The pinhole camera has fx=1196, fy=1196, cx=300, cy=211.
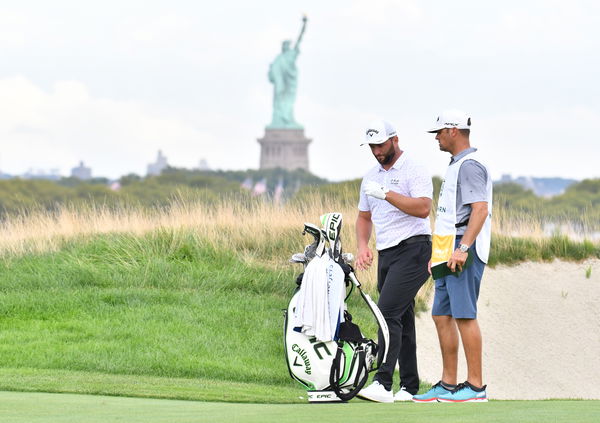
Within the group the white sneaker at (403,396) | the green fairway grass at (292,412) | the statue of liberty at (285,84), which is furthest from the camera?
the statue of liberty at (285,84)

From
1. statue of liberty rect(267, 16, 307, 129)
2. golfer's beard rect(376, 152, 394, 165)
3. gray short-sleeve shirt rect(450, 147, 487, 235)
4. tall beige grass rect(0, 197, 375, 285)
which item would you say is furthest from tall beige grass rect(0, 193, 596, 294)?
statue of liberty rect(267, 16, 307, 129)

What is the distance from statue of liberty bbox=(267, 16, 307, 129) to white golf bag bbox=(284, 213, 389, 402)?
335 feet

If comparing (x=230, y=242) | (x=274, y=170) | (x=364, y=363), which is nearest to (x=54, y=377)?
(x=364, y=363)

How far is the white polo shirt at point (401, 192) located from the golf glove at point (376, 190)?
Result: 0.24 m

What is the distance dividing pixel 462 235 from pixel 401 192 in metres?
0.75

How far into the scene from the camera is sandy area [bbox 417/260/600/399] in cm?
1727

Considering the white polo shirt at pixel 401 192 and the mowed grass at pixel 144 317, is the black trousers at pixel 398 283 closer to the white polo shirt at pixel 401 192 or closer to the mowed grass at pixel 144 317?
the white polo shirt at pixel 401 192

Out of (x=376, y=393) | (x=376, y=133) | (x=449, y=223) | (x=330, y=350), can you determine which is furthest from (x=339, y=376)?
(x=376, y=133)

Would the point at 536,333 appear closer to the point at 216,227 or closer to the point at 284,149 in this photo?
the point at 216,227

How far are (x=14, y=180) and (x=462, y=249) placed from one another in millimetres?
76541

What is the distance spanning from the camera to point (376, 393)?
28.3 feet

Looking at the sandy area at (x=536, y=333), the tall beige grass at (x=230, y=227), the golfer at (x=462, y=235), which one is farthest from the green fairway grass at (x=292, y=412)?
the tall beige grass at (x=230, y=227)

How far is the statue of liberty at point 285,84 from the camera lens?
360 ft

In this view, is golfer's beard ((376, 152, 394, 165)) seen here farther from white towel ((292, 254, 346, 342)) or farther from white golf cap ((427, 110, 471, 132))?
white towel ((292, 254, 346, 342))
